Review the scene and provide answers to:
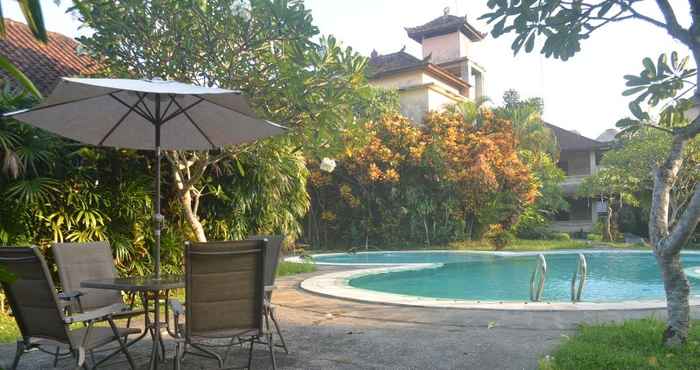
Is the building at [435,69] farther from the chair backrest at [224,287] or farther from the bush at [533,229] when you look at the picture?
the chair backrest at [224,287]

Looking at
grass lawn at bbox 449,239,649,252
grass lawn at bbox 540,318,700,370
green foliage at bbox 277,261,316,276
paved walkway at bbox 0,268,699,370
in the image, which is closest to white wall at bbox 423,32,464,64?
grass lawn at bbox 449,239,649,252

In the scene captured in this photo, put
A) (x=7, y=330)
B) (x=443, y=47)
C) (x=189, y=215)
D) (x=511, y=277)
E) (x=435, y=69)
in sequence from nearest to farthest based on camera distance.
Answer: (x=7, y=330)
(x=189, y=215)
(x=511, y=277)
(x=435, y=69)
(x=443, y=47)

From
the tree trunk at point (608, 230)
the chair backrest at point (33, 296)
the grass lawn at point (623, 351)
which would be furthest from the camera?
the tree trunk at point (608, 230)

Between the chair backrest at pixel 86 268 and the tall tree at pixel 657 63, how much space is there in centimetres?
366

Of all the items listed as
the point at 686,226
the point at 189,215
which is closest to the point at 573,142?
the point at 189,215

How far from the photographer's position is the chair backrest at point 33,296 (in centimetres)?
319

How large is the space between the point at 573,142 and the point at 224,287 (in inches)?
1163

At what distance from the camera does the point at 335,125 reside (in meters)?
7.38

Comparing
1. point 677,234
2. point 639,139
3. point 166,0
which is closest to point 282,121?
point 166,0

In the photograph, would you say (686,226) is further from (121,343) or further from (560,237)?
(560,237)

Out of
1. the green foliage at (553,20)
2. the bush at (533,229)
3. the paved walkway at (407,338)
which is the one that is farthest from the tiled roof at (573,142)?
the green foliage at (553,20)

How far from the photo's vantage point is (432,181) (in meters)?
20.1

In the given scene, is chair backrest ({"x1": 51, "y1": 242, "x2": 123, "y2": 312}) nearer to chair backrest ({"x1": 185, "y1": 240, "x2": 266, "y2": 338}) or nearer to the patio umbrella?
the patio umbrella

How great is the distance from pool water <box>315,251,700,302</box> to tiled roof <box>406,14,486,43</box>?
18865 mm
